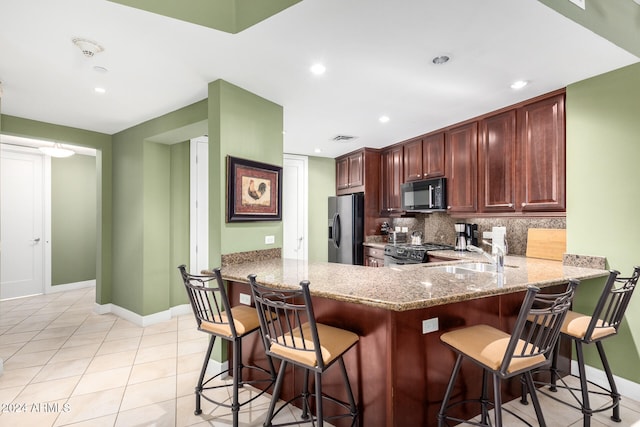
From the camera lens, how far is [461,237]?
3961 mm

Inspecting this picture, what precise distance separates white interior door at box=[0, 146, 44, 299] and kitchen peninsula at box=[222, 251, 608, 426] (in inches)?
202

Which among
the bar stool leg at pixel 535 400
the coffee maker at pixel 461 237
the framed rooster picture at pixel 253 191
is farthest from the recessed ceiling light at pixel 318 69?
the coffee maker at pixel 461 237

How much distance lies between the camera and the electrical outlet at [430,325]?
6.00ft

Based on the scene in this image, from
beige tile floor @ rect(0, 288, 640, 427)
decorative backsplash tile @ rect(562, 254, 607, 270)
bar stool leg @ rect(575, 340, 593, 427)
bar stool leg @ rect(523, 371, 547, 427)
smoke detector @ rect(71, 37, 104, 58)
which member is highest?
smoke detector @ rect(71, 37, 104, 58)

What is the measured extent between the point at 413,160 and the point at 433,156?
37 centimetres

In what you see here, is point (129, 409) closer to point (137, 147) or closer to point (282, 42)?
point (282, 42)

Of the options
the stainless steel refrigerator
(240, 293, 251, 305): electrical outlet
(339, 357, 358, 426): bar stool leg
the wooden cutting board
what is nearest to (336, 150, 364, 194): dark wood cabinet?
the stainless steel refrigerator

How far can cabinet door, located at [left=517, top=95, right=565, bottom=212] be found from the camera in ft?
9.25

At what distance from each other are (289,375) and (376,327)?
2.90ft

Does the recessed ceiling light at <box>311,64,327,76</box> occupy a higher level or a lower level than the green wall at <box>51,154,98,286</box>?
higher

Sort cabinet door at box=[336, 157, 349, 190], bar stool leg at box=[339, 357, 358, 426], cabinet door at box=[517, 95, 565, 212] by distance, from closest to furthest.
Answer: bar stool leg at box=[339, 357, 358, 426]
cabinet door at box=[517, 95, 565, 212]
cabinet door at box=[336, 157, 349, 190]

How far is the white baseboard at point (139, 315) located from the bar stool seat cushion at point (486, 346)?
3628mm

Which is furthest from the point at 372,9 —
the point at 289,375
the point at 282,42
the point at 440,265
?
the point at 289,375

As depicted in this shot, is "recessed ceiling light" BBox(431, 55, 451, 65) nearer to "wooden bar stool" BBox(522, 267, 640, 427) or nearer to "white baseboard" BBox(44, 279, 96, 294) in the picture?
"wooden bar stool" BBox(522, 267, 640, 427)
